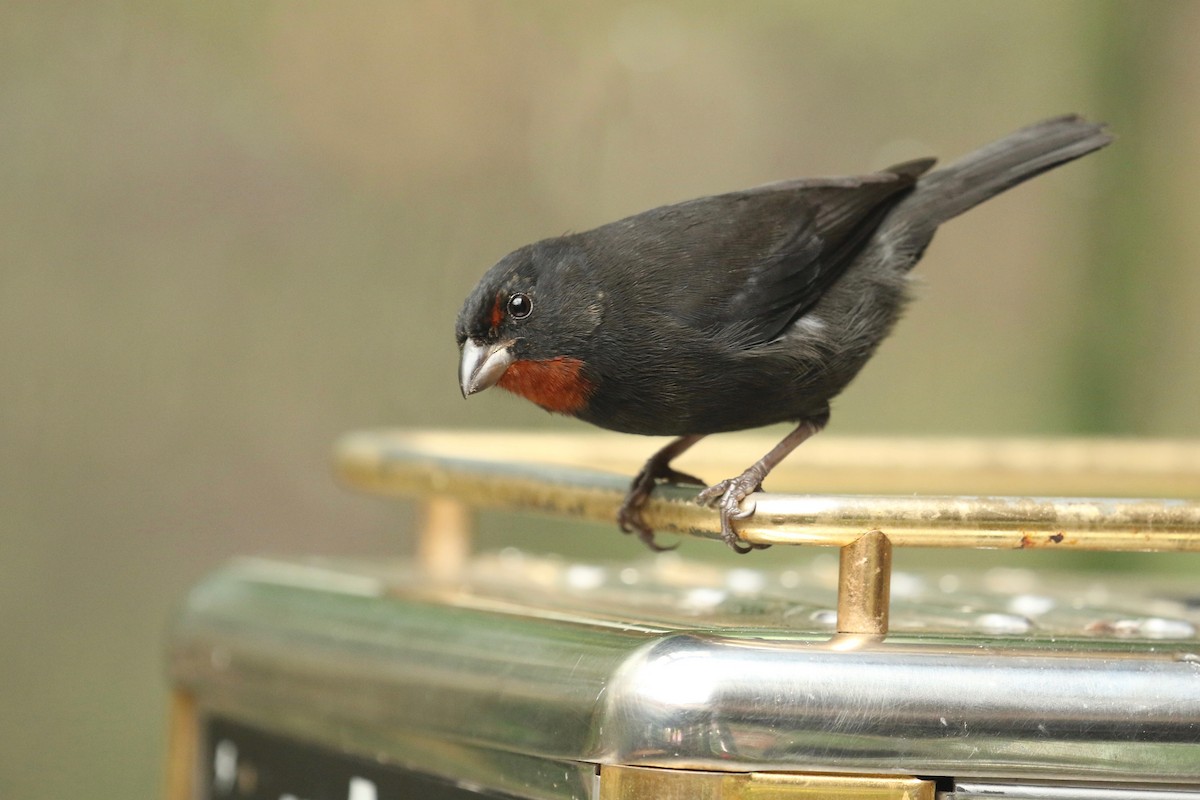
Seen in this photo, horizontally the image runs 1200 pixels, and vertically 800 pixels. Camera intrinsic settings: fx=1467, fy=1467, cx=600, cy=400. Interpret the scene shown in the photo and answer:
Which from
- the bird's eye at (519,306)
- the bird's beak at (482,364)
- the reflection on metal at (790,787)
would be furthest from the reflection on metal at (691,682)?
the bird's eye at (519,306)

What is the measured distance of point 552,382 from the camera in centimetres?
257

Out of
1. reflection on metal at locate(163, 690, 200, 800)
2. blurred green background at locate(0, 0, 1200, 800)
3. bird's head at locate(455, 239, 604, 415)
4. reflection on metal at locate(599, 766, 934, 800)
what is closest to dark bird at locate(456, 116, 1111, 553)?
bird's head at locate(455, 239, 604, 415)

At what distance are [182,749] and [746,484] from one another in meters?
0.99

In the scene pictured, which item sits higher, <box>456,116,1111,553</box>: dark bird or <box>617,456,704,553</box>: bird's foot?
<box>456,116,1111,553</box>: dark bird

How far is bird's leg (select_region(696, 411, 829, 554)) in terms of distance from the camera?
1825 millimetres

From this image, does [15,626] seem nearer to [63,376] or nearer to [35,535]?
[35,535]

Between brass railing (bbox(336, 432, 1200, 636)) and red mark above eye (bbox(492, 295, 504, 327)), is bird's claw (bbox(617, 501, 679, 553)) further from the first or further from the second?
red mark above eye (bbox(492, 295, 504, 327))

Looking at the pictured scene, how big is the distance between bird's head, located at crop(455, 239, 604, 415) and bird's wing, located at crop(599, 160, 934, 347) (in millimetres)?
119

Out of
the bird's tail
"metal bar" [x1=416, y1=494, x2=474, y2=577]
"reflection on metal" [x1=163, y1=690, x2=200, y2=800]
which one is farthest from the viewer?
the bird's tail

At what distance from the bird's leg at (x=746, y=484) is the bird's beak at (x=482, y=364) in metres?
0.42

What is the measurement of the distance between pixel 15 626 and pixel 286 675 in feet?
15.5

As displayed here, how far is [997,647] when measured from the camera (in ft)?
5.00

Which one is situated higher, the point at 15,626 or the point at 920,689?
the point at 920,689

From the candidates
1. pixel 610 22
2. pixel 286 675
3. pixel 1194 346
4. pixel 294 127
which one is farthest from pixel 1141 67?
pixel 286 675
